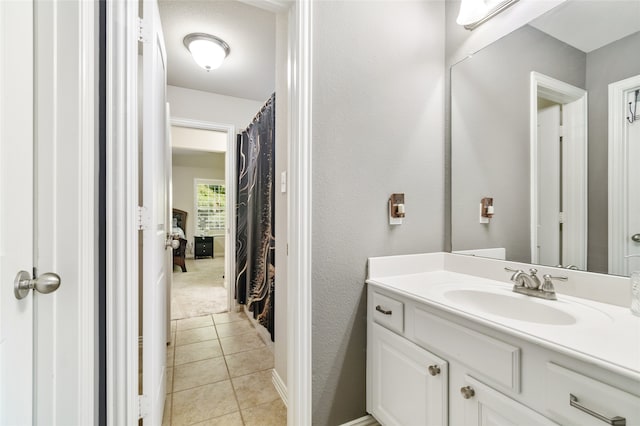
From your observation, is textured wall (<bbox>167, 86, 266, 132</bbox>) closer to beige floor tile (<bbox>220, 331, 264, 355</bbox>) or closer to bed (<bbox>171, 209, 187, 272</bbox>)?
beige floor tile (<bbox>220, 331, 264, 355</bbox>)

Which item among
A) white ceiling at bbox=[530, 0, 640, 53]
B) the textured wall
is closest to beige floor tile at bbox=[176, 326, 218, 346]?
the textured wall

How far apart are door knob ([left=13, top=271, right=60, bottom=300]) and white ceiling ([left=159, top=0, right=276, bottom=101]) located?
83.2 inches

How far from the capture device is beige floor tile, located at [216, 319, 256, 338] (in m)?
2.63

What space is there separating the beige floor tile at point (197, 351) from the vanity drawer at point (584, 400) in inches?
84.5

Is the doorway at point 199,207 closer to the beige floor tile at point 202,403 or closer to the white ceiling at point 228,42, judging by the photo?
the white ceiling at point 228,42

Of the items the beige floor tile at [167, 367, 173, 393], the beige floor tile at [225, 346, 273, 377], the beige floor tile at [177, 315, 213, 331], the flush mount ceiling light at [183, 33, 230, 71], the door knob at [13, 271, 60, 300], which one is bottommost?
the beige floor tile at [225, 346, 273, 377]

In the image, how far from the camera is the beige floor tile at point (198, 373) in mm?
1834

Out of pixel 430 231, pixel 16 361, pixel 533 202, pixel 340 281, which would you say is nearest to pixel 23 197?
pixel 16 361

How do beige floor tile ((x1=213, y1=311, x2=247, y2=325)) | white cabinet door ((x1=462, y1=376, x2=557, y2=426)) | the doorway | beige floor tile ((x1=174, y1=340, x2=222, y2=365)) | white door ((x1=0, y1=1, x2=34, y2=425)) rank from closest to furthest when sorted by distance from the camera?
1. white door ((x1=0, y1=1, x2=34, y2=425))
2. white cabinet door ((x1=462, y1=376, x2=557, y2=426))
3. beige floor tile ((x1=174, y1=340, x2=222, y2=365))
4. beige floor tile ((x1=213, y1=311, x2=247, y2=325))
5. the doorway

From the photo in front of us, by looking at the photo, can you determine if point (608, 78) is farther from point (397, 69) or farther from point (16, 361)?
point (16, 361)

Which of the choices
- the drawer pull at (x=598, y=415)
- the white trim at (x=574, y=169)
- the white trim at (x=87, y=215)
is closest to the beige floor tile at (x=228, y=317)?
the white trim at (x=87, y=215)

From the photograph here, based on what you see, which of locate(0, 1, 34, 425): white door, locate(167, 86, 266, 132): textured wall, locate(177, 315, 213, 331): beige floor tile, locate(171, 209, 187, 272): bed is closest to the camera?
locate(0, 1, 34, 425): white door

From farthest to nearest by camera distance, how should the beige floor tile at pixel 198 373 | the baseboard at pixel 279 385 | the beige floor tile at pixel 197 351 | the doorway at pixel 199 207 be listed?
the doorway at pixel 199 207 < the beige floor tile at pixel 197 351 < the beige floor tile at pixel 198 373 < the baseboard at pixel 279 385

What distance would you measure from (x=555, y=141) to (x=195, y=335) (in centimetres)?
294
